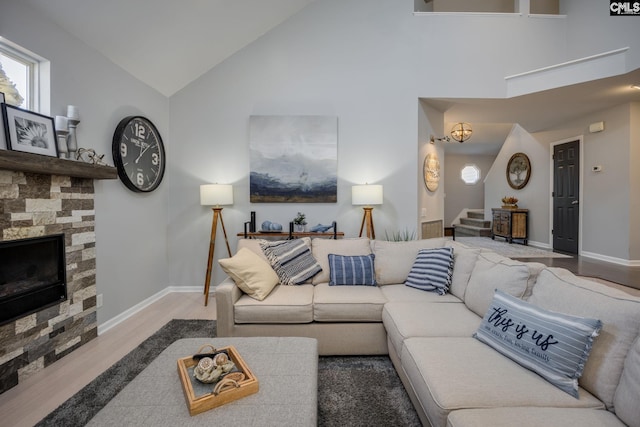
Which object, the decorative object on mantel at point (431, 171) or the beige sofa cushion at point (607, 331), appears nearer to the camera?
the beige sofa cushion at point (607, 331)

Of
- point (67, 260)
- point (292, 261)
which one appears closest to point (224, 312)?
point (292, 261)

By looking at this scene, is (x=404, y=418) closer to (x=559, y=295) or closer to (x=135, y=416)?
(x=559, y=295)

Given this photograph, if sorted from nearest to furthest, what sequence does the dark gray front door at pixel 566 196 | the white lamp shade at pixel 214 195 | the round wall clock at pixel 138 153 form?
1. the round wall clock at pixel 138 153
2. the white lamp shade at pixel 214 195
3. the dark gray front door at pixel 566 196

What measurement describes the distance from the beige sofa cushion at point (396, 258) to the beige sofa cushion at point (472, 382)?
3.68 ft

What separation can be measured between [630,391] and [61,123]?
3561mm

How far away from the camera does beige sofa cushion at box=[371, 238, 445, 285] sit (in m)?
2.65

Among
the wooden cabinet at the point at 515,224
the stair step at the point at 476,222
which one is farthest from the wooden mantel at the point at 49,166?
the stair step at the point at 476,222

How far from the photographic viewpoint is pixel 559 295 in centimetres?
142

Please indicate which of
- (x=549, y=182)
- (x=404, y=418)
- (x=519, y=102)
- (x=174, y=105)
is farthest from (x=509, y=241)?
(x=174, y=105)

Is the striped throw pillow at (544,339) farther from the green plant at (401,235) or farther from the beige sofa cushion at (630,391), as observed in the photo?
the green plant at (401,235)

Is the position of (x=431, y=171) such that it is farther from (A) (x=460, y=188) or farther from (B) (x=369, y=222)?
(A) (x=460, y=188)

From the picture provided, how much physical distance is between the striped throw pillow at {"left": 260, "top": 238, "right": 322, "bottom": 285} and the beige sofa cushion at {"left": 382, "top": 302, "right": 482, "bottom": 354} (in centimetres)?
82

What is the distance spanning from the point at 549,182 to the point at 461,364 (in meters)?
6.52

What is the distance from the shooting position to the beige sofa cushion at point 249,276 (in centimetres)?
229
